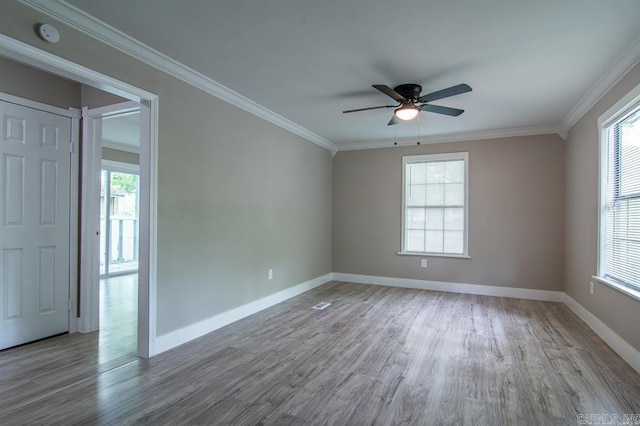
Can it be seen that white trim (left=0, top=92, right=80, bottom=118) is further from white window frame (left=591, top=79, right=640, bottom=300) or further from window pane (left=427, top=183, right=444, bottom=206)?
white window frame (left=591, top=79, right=640, bottom=300)

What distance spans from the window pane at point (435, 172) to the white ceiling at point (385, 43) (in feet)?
5.57

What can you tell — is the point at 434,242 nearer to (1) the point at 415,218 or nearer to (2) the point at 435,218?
(2) the point at 435,218

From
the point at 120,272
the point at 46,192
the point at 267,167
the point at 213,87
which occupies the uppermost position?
the point at 213,87

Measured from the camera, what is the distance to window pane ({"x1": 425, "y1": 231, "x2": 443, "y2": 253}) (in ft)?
18.2

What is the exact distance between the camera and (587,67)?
116 inches

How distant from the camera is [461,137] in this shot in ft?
17.5

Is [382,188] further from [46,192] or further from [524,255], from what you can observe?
[46,192]

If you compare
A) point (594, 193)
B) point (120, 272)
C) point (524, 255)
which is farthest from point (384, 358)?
point (120, 272)

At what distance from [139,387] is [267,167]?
2.80 metres

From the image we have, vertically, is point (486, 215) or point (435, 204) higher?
point (435, 204)

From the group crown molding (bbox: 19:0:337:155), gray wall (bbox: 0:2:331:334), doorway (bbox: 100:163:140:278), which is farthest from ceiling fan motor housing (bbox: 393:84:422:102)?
doorway (bbox: 100:163:140:278)

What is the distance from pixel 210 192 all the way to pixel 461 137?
398 centimetres

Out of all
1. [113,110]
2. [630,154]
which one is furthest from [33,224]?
[630,154]

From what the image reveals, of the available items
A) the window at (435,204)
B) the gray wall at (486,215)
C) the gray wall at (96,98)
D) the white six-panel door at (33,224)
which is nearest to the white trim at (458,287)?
the gray wall at (486,215)
